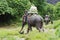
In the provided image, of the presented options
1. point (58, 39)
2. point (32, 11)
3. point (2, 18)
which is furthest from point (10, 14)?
point (58, 39)

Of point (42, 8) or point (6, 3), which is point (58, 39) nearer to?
point (6, 3)

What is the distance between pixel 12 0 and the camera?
2981cm

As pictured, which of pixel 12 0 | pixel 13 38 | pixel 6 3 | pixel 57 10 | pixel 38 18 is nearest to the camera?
pixel 13 38

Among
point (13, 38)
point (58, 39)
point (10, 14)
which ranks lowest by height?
point (10, 14)

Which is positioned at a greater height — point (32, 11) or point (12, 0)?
point (32, 11)

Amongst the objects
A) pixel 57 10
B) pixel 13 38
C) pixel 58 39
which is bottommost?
pixel 57 10

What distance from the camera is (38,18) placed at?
35.3 feet

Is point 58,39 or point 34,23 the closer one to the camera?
point 58,39

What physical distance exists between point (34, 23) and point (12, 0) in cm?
1923

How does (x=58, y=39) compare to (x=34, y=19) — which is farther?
(x=34, y=19)

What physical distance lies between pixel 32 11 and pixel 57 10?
1527 inches

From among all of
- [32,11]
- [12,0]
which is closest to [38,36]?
[32,11]

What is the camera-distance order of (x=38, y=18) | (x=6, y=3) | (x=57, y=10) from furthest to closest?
(x=57, y=10), (x=6, y=3), (x=38, y=18)

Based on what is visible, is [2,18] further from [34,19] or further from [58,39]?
[58,39]
